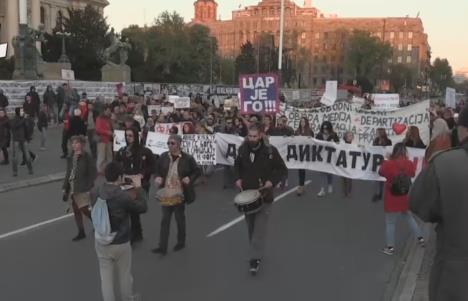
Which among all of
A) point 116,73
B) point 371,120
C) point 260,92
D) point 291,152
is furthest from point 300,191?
point 116,73

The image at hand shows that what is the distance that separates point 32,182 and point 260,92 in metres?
5.60

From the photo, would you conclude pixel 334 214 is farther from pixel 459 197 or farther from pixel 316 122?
pixel 459 197

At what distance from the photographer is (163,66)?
82.6 meters

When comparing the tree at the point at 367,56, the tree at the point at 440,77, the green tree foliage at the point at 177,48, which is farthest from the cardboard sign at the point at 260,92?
the tree at the point at 440,77

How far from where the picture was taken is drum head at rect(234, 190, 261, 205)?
7.27 meters

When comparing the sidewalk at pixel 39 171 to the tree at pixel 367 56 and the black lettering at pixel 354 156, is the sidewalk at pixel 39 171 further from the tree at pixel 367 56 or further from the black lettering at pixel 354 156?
the tree at pixel 367 56

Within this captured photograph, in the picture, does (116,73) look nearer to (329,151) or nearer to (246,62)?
(329,151)

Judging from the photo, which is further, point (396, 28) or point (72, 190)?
point (396, 28)

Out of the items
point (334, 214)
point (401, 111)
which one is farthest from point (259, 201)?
point (401, 111)

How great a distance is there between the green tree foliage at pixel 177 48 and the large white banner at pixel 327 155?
62.4 m

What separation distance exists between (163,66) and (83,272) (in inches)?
3015

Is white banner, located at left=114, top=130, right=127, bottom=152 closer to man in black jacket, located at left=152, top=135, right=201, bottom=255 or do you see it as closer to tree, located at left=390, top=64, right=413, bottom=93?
man in black jacket, located at left=152, top=135, right=201, bottom=255

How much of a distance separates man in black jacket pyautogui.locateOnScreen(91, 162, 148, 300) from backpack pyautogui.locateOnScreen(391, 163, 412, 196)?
3.81 metres

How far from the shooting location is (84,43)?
59.1 metres
